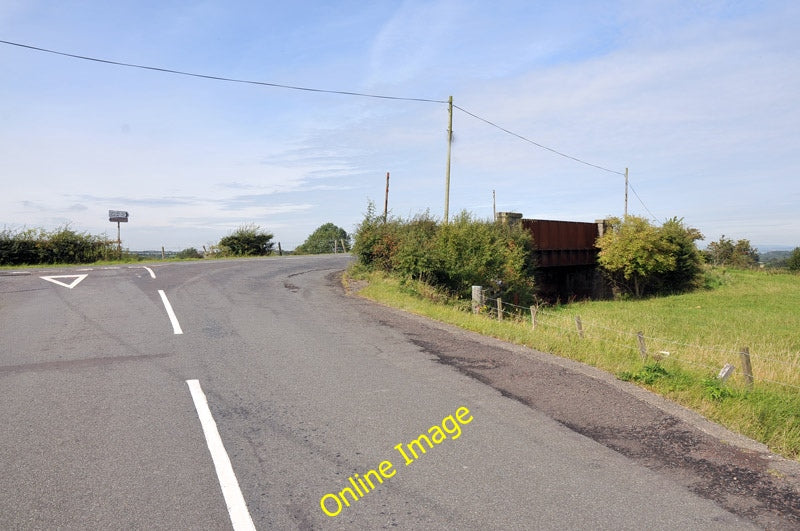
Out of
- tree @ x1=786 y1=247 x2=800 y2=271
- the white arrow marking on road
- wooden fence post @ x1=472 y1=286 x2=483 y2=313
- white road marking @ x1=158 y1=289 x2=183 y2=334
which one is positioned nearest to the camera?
white road marking @ x1=158 y1=289 x2=183 y2=334

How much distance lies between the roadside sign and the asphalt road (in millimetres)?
33011

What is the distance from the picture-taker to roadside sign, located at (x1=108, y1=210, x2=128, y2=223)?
40062mm

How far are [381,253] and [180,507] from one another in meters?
19.7

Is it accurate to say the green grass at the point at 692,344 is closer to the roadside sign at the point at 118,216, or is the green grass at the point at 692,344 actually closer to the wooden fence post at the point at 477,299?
the wooden fence post at the point at 477,299

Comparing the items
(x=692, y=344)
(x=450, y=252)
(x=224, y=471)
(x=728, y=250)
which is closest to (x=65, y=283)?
(x=450, y=252)

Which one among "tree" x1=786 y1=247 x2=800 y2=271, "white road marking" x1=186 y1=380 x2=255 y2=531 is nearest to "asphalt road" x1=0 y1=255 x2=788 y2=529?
"white road marking" x1=186 y1=380 x2=255 y2=531

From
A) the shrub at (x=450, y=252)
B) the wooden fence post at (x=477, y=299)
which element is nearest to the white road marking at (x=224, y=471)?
the wooden fence post at (x=477, y=299)

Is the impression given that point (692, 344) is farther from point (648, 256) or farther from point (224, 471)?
point (648, 256)

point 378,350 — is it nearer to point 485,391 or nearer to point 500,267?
point 485,391

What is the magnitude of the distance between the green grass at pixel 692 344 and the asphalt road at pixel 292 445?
2.15 metres

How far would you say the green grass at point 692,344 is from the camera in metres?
7.00

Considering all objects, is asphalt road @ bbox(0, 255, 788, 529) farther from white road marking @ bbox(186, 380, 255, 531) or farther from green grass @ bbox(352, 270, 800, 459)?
green grass @ bbox(352, 270, 800, 459)

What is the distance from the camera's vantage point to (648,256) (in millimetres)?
34719

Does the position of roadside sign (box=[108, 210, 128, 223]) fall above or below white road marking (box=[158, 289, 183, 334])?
above
